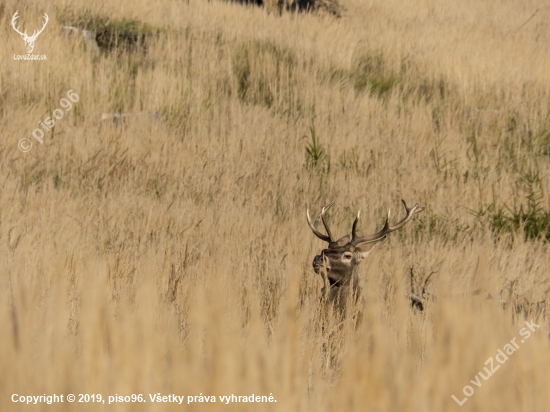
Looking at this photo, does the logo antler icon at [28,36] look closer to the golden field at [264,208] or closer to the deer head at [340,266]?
the golden field at [264,208]

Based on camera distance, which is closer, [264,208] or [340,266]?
[340,266]

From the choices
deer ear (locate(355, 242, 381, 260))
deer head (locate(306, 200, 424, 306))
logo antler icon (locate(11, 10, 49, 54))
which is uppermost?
logo antler icon (locate(11, 10, 49, 54))

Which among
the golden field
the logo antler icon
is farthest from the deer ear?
the logo antler icon

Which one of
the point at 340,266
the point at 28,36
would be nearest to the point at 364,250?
the point at 340,266

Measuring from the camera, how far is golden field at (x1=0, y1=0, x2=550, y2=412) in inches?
62.9

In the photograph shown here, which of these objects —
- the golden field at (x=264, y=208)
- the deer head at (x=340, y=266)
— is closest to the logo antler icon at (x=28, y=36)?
the golden field at (x=264, y=208)

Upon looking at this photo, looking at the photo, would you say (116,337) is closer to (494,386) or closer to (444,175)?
(494,386)

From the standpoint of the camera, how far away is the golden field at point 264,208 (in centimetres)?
160

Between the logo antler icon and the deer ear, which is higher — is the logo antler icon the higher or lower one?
the higher one

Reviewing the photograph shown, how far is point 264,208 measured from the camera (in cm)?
493

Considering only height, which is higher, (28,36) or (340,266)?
(28,36)

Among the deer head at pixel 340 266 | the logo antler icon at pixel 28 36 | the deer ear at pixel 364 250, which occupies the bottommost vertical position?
the deer head at pixel 340 266

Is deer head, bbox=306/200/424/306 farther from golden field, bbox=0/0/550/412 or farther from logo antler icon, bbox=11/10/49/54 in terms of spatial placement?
logo antler icon, bbox=11/10/49/54

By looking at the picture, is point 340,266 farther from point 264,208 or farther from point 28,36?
point 28,36
